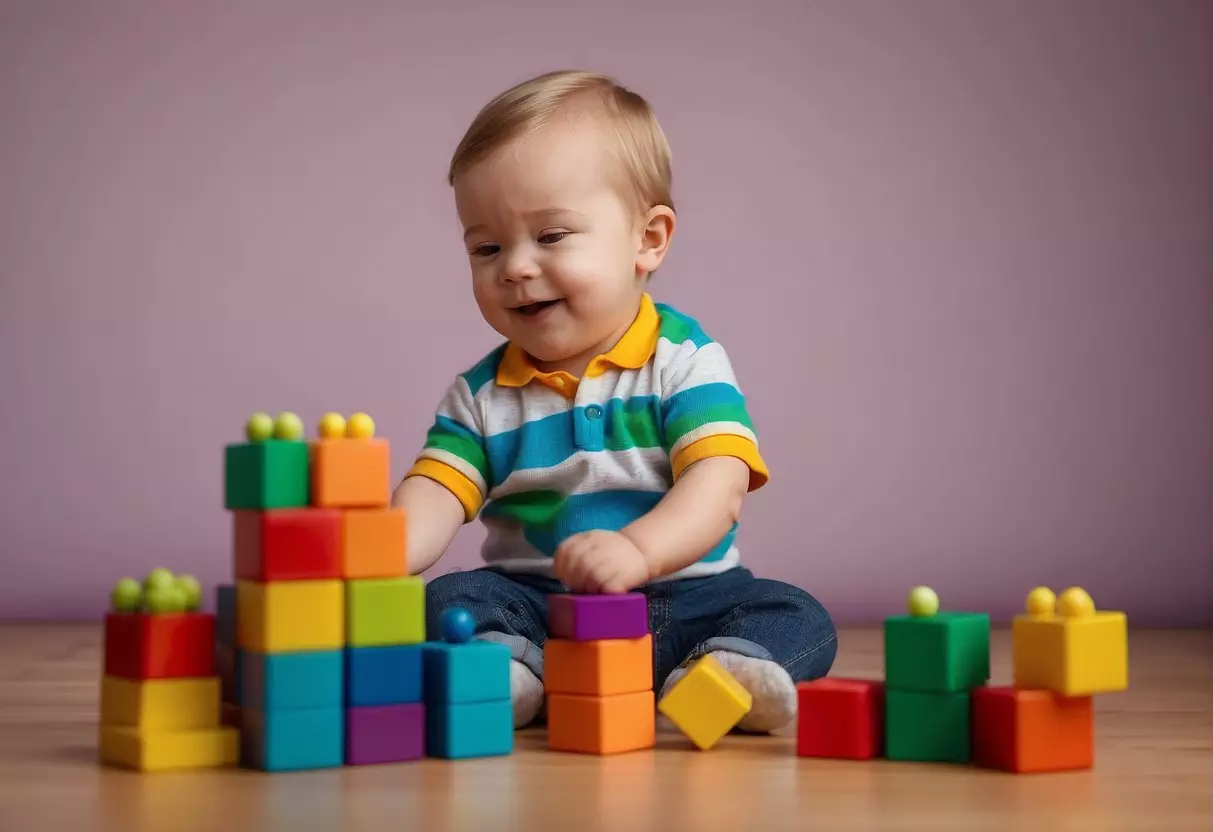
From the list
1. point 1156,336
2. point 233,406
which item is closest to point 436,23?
point 233,406

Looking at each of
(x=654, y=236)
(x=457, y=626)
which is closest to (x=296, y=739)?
(x=457, y=626)

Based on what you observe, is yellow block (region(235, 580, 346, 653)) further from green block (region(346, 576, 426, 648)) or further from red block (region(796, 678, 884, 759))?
red block (region(796, 678, 884, 759))

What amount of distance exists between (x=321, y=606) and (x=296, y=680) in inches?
2.0

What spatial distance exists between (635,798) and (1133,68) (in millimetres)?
1693

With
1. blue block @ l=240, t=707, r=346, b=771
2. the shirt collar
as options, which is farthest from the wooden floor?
the shirt collar

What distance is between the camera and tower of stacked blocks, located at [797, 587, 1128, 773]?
1.07 meters

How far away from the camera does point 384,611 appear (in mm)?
1110

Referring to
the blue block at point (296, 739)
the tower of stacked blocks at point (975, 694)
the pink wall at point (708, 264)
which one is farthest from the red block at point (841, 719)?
the pink wall at point (708, 264)

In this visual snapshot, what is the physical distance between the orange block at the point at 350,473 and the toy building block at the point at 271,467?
0.01 metres

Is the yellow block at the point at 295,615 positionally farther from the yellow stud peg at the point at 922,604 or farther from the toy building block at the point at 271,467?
the yellow stud peg at the point at 922,604

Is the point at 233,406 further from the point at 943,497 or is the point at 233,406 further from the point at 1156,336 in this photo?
the point at 1156,336

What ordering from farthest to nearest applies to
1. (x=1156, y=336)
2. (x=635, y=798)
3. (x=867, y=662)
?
(x=1156, y=336) → (x=867, y=662) → (x=635, y=798)

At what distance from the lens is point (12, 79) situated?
235 cm

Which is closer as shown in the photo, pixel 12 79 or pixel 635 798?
pixel 635 798
